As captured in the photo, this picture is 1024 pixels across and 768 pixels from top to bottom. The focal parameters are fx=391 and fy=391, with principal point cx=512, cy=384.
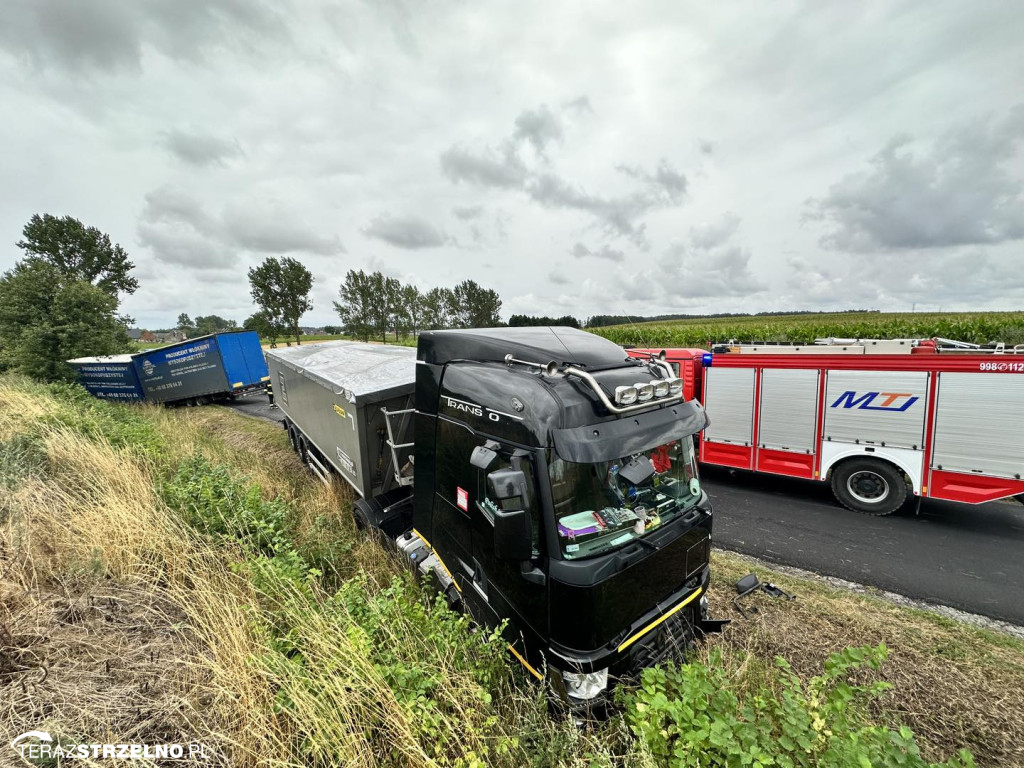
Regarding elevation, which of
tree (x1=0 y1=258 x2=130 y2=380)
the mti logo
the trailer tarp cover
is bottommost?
the mti logo

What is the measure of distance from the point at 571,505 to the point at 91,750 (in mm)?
2744

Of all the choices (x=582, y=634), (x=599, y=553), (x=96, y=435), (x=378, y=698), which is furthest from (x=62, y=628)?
(x=96, y=435)

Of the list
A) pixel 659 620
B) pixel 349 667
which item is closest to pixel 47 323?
pixel 349 667

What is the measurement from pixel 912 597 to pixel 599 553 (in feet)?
16.1

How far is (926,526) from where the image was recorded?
634cm

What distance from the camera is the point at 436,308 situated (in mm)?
56469

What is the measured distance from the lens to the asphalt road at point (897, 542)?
479 centimetres

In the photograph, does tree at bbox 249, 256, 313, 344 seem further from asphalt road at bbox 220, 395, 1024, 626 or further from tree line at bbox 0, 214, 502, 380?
asphalt road at bbox 220, 395, 1024, 626

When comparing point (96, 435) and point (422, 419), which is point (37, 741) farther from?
point (96, 435)

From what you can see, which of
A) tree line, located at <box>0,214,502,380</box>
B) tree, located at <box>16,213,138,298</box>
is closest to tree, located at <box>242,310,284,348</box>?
tree line, located at <box>0,214,502,380</box>

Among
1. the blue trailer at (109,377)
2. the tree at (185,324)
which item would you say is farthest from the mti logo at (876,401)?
the tree at (185,324)

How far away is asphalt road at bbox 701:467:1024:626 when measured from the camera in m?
4.79

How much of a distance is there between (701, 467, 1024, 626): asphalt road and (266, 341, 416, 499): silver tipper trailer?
5.11m

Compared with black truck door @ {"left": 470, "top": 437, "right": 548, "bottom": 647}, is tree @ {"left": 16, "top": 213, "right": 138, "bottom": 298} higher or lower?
higher
